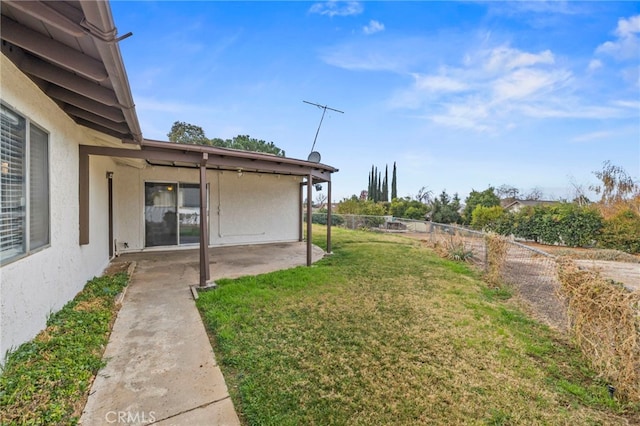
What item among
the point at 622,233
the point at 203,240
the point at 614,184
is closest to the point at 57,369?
the point at 203,240

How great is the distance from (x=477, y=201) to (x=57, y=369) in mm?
24829

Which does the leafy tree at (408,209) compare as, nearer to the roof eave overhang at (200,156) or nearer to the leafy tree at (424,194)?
the leafy tree at (424,194)

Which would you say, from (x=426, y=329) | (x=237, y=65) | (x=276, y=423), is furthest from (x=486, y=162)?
(x=276, y=423)

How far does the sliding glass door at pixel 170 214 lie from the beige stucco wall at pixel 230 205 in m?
0.17

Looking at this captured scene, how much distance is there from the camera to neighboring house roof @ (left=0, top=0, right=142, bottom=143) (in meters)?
1.79

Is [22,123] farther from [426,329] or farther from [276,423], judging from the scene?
[426,329]

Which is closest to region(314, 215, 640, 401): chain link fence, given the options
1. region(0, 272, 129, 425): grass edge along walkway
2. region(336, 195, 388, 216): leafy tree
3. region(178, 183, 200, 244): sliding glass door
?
region(0, 272, 129, 425): grass edge along walkway

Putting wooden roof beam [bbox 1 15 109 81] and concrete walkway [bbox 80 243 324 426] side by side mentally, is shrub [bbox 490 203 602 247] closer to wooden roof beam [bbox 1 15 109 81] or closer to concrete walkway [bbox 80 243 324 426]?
concrete walkway [bbox 80 243 324 426]

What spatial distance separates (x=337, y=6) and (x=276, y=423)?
11.1m

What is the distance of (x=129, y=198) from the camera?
26.3 ft

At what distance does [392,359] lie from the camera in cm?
296

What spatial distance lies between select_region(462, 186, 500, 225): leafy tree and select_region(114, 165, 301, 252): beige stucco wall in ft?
52.8

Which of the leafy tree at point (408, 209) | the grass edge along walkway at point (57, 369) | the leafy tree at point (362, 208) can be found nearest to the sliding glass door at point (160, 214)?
the grass edge along walkway at point (57, 369)

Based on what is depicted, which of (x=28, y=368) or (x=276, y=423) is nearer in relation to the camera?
(x=276, y=423)
